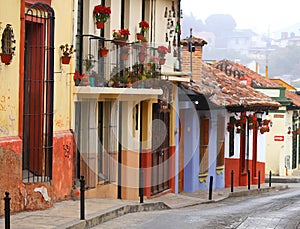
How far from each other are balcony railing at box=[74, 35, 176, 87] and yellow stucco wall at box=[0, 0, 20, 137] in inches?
122

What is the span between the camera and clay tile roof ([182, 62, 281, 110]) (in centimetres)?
2853

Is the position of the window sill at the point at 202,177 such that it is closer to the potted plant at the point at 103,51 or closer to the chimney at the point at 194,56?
the chimney at the point at 194,56

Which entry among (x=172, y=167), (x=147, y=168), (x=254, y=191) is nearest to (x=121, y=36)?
(x=147, y=168)

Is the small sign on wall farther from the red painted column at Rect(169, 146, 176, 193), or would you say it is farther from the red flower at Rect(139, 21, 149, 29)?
A: the red flower at Rect(139, 21, 149, 29)

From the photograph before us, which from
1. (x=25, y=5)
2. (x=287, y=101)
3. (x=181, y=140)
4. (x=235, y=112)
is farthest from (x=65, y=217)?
(x=287, y=101)

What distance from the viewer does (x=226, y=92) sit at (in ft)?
105

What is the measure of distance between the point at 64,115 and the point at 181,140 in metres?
9.52

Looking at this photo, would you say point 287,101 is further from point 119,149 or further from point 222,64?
point 119,149

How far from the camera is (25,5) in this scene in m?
17.0

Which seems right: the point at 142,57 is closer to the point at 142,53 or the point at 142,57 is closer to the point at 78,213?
the point at 142,53

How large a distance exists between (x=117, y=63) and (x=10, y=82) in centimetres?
566

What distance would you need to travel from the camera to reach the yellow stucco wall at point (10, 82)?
16.0 metres

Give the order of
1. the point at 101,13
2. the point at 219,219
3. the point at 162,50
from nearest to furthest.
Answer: the point at 219,219 < the point at 101,13 < the point at 162,50

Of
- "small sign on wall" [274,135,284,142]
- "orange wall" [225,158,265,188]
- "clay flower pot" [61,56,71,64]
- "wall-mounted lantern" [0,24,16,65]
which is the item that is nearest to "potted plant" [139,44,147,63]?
"clay flower pot" [61,56,71,64]
